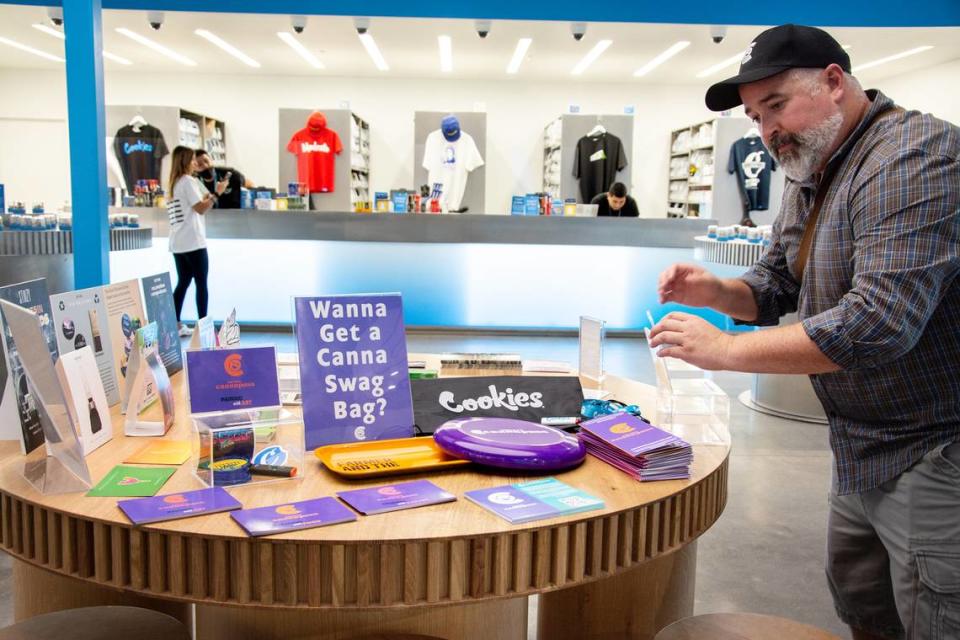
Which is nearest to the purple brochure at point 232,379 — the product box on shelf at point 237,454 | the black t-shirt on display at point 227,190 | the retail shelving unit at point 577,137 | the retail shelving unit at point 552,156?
the product box on shelf at point 237,454

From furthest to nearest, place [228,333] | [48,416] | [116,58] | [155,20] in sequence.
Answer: [116,58] < [155,20] < [228,333] < [48,416]

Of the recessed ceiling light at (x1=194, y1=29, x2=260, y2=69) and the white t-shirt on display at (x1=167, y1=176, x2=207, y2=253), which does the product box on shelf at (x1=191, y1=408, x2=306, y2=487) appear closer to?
the white t-shirt on display at (x1=167, y1=176, x2=207, y2=253)

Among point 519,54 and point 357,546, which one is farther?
point 519,54

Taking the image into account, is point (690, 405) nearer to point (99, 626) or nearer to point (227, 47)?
point (99, 626)

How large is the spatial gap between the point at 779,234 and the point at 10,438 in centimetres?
166

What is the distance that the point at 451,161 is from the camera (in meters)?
10.7

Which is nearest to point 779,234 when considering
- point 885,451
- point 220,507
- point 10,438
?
point 885,451

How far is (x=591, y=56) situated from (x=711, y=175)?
2.36 metres

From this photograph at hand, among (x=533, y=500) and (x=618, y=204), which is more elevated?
(x=618, y=204)

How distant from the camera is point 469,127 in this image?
11641mm

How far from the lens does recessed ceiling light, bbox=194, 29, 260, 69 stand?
10612 mm

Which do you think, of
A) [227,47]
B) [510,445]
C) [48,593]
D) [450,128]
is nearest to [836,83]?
[510,445]

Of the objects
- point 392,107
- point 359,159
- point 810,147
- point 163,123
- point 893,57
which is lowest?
point 810,147

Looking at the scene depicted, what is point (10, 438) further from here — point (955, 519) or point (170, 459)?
point (955, 519)
